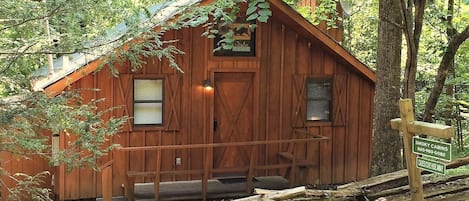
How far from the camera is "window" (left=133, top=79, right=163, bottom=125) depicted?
9.16 m

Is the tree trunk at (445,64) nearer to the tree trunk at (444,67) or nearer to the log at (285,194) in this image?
the tree trunk at (444,67)

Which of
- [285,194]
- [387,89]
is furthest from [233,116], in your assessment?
[285,194]

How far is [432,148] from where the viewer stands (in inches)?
166

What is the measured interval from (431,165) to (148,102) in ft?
19.3

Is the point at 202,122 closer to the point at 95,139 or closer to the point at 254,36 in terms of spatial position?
the point at 254,36

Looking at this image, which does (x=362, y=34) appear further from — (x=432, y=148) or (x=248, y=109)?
(x=432, y=148)

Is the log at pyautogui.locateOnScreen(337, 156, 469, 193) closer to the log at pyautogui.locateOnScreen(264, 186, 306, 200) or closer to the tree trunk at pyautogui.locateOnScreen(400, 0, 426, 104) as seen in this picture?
the log at pyautogui.locateOnScreen(264, 186, 306, 200)

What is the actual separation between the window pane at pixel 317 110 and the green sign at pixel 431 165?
5.86 meters

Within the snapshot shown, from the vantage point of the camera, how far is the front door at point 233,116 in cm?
976

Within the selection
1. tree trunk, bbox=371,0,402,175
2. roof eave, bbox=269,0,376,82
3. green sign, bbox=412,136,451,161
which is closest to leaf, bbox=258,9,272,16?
roof eave, bbox=269,0,376,82

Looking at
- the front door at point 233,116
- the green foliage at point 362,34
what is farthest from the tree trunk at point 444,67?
the green foliage at point 362,34

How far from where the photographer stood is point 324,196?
4918 mm

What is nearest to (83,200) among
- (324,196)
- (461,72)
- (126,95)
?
(126,95)

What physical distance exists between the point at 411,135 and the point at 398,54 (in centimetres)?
308
